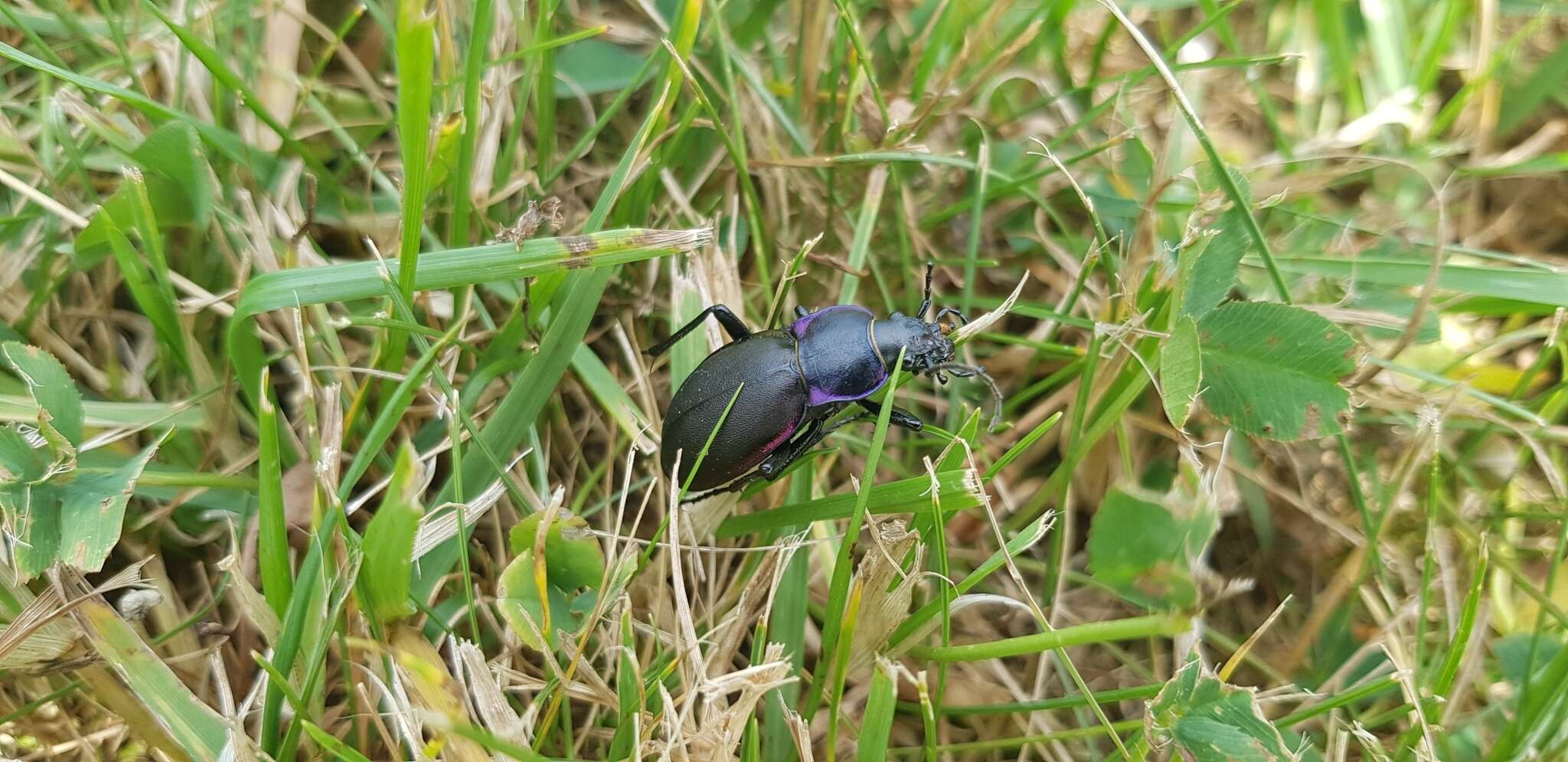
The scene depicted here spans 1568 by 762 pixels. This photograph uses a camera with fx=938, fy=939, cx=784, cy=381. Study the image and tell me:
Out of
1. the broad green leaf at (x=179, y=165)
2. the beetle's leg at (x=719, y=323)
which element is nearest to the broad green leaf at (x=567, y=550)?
the beetle's leg at (x=719, y=323)

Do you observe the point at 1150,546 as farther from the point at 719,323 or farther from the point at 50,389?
the point at 50,389

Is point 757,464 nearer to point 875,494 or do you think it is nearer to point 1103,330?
point 875,494

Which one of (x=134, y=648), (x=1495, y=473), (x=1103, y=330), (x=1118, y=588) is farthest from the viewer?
→ (x=1495, y=473)

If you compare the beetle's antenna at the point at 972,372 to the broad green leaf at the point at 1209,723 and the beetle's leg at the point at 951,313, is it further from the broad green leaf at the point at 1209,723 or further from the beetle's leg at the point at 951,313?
the broad green leaf at the point at 1209,723

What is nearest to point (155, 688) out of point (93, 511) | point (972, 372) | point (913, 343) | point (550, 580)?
point (93, 511)

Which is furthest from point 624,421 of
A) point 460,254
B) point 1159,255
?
point 1159,255

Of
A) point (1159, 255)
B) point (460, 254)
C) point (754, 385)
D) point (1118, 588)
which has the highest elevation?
point (460, 254)
